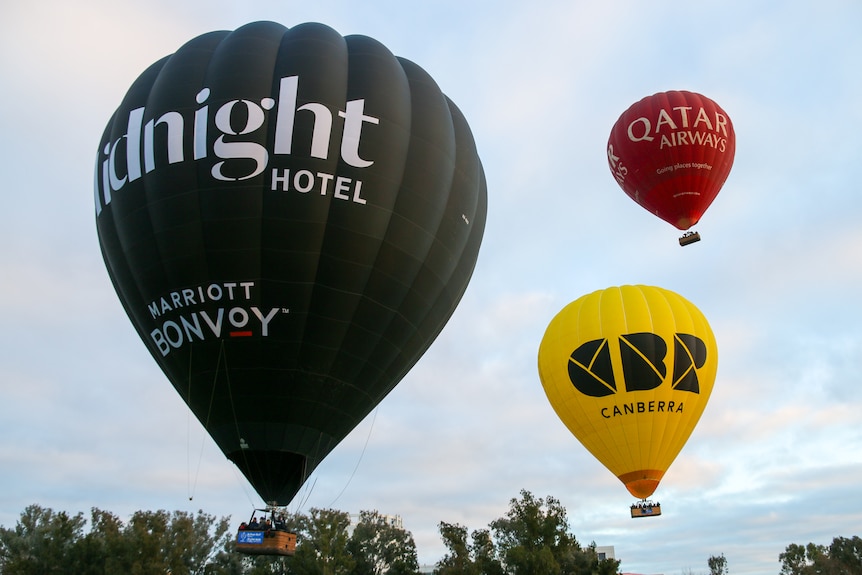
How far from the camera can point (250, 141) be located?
13180 millimetres

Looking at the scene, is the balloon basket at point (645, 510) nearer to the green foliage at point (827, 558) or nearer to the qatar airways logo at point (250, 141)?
the qatar airways logo at point (250, 141)

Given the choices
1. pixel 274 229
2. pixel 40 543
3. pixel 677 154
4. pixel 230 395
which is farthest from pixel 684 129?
pixel 40 543

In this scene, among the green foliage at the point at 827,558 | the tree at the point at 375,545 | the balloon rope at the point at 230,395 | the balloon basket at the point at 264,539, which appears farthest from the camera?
the green foliage at the point at 827,558

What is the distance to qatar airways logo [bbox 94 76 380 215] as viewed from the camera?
13117 mm

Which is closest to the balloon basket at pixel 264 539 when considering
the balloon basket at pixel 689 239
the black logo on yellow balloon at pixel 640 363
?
the black logo on yellow balloon at pixel 640 363

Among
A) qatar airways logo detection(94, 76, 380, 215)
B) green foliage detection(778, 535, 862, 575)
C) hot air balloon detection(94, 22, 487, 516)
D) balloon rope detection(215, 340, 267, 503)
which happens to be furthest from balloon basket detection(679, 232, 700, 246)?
green foliage detection(778, 535, 862, 575)

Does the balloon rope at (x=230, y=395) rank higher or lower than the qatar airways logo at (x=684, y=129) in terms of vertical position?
lower

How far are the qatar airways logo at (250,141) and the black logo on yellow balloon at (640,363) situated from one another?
10.9 metres

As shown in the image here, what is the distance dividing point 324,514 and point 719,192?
76.6 ft

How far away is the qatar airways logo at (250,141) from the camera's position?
13117mm

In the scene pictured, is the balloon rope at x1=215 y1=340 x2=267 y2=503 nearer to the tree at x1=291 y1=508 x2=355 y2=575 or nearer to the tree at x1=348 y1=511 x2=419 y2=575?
the tree at x1=291 y1=508 x2=355 y2=575

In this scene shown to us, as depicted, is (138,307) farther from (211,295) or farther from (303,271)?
(303,271)

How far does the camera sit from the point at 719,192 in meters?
22.0

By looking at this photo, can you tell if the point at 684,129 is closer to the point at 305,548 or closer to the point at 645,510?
the point at 645,510
